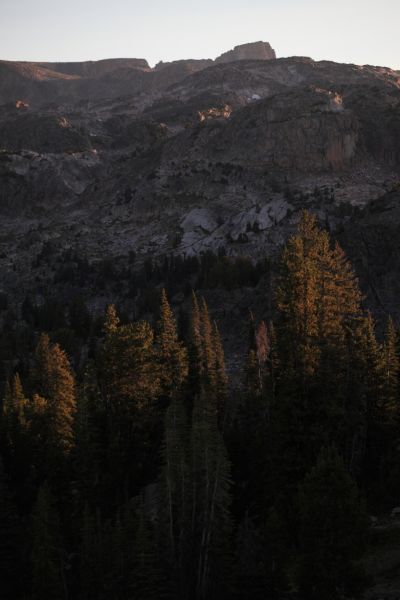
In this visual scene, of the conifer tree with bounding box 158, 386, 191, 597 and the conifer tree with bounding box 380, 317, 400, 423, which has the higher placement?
the conifer tree with bounding box 380, 317, 400, 423

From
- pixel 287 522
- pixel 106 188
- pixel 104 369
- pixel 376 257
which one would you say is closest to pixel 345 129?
pixel 106 188

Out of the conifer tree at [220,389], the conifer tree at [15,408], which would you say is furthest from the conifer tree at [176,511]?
the conifer tree at [15,408]

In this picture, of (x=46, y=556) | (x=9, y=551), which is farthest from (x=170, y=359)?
(x=46, y=556)

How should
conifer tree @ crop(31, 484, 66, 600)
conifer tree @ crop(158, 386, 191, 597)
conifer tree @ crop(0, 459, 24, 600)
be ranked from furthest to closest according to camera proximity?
conifer tree @ crop(0, 459, 24, 600), conifer tree @ crop(31, 484, 66, 600), conifer tree @ crop(158, 386, 191, 597)

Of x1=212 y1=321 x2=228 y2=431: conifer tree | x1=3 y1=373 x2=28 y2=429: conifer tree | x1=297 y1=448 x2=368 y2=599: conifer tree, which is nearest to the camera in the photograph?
x1=297 y1=448 x2=368 y2=599: conifer tree

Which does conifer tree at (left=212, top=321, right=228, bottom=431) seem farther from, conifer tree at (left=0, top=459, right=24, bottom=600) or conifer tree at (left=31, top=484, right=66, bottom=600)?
conifer tree at (left=31, top=484, right=66, bottom=600)

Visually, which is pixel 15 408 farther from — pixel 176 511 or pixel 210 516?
pixel 210 516

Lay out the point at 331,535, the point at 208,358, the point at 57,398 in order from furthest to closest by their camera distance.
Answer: the point at 208,358 → the point at 57,398 → the point at 331,535

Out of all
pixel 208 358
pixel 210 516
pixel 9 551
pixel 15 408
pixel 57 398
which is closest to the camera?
pixel 210 516

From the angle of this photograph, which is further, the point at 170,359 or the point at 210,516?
the point at 170,359

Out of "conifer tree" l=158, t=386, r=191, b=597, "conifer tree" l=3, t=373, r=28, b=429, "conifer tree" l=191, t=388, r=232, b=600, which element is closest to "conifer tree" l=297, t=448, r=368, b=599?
"conifer tree" l=191, t=388, r=232, b=600

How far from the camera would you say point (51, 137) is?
196 metres

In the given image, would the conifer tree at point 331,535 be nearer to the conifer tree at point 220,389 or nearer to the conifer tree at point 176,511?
the conifer tree at point 176,511

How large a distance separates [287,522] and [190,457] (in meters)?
5.31
